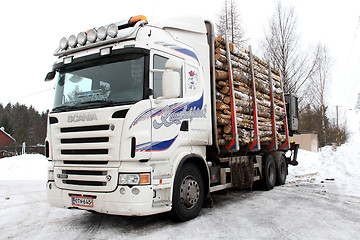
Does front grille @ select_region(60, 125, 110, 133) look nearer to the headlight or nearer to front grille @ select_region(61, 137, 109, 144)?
front grille @ select_region(61, 137, 109, 144)

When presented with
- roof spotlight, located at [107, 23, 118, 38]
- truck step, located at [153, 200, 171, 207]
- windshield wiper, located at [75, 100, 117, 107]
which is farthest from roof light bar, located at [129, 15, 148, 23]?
truck step, located at [153, 200, 171, 207]

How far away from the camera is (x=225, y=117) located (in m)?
6.75

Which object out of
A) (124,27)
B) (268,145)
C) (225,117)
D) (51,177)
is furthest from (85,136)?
(268,145)

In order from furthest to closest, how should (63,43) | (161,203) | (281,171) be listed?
(281,171) → (63,43) → (161,203)

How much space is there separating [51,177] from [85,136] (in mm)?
1210

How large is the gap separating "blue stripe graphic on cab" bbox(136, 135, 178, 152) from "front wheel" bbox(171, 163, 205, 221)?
0.54m

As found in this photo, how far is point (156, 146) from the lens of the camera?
4.75 meters

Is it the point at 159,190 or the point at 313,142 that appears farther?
the point at 313,142

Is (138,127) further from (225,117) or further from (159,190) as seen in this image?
(225,117)

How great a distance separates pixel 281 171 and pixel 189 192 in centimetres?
568

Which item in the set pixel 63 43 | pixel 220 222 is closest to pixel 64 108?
pixel 63 43

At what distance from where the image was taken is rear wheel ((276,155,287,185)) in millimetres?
9695

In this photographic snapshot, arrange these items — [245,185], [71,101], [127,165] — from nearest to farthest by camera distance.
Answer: [127,165] < [71,101] < [245,185]

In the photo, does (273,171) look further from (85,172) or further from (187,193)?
(85,172)
